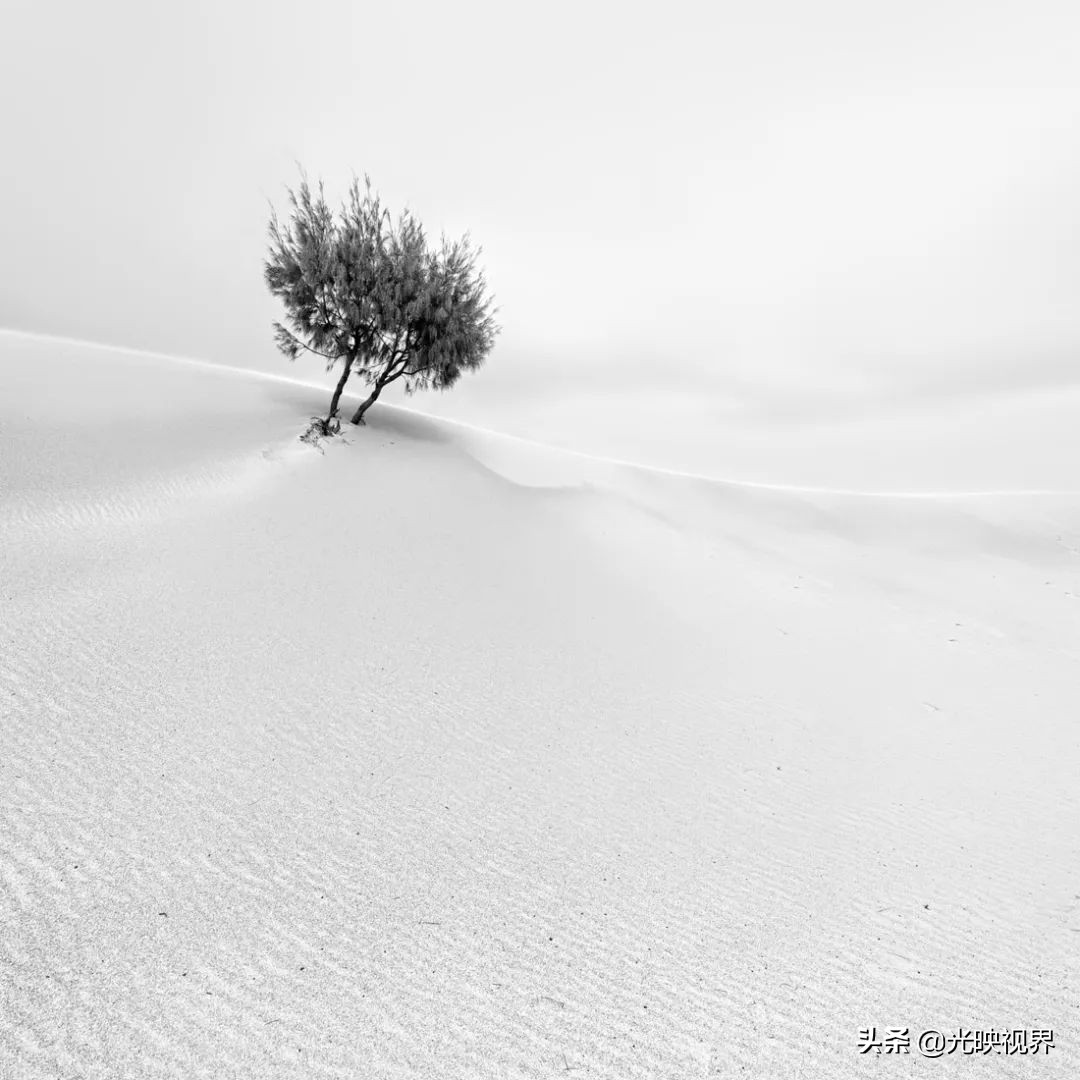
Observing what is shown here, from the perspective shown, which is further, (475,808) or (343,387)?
(343,387)

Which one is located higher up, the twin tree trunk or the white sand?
the twin tree trunk

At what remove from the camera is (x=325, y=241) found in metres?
14.1

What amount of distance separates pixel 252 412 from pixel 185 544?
29.8ft

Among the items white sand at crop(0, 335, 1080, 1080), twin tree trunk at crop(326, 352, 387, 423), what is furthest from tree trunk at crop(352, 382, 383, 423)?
white sand at crop(0, 335, 1080, 1080)

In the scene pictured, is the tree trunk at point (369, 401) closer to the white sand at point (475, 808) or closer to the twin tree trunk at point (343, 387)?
the twin tree trunk at point (343, 387)

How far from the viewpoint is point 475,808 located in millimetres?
3961

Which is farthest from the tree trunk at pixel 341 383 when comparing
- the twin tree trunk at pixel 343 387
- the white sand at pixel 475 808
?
the white sand at pixel 475 808

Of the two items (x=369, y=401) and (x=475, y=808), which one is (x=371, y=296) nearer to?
(x=369, y=401)

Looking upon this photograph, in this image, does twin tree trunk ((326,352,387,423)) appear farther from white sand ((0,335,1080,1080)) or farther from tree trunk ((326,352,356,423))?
white sand ((0,335,1080,1080))

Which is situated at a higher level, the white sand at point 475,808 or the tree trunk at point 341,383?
the tree trunk at point 341,383

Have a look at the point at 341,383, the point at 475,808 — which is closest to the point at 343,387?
the point at 341,383

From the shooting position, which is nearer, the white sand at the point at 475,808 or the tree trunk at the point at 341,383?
the white sand at the point at 475,808

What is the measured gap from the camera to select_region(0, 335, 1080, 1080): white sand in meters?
2.50

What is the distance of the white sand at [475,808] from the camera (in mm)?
2502
